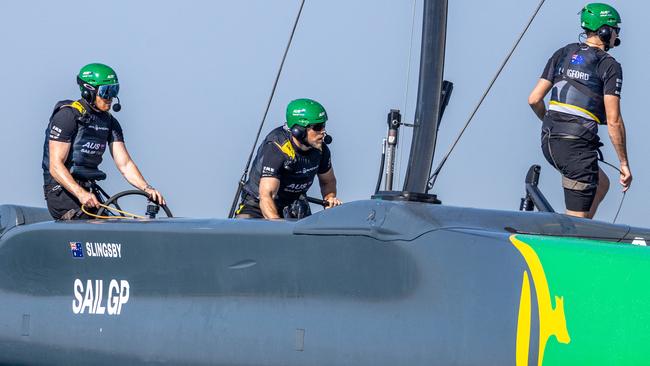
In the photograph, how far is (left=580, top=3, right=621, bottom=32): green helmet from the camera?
7.83 meters

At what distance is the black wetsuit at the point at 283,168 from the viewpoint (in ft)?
27.7

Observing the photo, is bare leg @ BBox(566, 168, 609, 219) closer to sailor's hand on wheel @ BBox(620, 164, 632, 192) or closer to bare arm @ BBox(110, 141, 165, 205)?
sailor's hand on wheel @ BBox(620, 164, 632, 192)

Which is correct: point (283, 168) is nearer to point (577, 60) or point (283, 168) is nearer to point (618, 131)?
point (577, 60)

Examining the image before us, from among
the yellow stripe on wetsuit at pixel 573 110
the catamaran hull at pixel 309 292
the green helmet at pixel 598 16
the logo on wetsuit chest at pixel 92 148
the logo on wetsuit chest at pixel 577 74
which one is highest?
the green helmet at pixel 598 16

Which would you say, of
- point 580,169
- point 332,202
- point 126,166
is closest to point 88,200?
point 126,166

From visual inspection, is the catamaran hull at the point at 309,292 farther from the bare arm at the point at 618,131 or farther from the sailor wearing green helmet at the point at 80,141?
the bare arm at the point at 618,131

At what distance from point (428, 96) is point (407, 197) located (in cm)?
135

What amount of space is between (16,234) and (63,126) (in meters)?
0.98

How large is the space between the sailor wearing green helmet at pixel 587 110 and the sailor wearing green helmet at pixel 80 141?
237 cm

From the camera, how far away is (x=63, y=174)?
27.3 ft

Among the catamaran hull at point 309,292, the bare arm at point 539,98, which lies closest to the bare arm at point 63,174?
the catamaran hull at point 309,292

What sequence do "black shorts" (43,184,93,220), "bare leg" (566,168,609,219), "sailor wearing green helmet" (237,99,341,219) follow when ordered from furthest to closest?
"black shorts" (43,184,93,220) → "sailor wearing green helmet" (237,99,341,219) → "bare leg" (566,168,609,219)

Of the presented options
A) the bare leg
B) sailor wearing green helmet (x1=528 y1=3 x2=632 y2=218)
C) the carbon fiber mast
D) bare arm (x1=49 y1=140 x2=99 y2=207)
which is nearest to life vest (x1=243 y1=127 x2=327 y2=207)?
bare arm (x1=49 y1=140 x2=99 y2=207)

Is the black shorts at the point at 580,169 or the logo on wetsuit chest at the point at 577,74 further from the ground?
the logo on wetsuit chest at the point at 577,74
